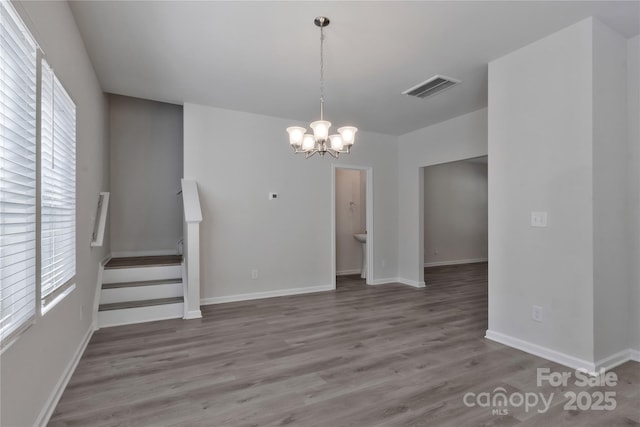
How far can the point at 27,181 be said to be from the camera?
1.71 meters

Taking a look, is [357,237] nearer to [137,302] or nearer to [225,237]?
[225,237]

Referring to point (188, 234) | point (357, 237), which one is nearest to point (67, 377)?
point (188, 234)

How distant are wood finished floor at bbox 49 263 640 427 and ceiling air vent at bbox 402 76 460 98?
8.74ft

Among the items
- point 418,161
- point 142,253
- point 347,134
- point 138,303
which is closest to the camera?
A: point 347,134

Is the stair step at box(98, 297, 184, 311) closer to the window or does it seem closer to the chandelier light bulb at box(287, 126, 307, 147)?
the window

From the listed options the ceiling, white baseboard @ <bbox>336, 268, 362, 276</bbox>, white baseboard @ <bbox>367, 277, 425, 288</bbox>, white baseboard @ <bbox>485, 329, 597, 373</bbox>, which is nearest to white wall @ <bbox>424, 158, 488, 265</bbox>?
white baseboard @ <bbox>336, 268, 362, 276</bbox>

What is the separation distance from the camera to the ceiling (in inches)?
98.3

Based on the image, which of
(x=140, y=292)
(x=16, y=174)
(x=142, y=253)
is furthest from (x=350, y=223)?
(x=16, y=174)

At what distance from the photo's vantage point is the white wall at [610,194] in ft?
8.63

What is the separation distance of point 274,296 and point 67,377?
2.83 m

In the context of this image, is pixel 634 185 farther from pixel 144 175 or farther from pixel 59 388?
pixel 144 175

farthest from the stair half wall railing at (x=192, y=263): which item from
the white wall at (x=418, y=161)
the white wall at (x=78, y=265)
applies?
the white wall at (x=418, y=161)

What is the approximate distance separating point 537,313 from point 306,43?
3065 mm

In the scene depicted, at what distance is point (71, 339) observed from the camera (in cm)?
262
